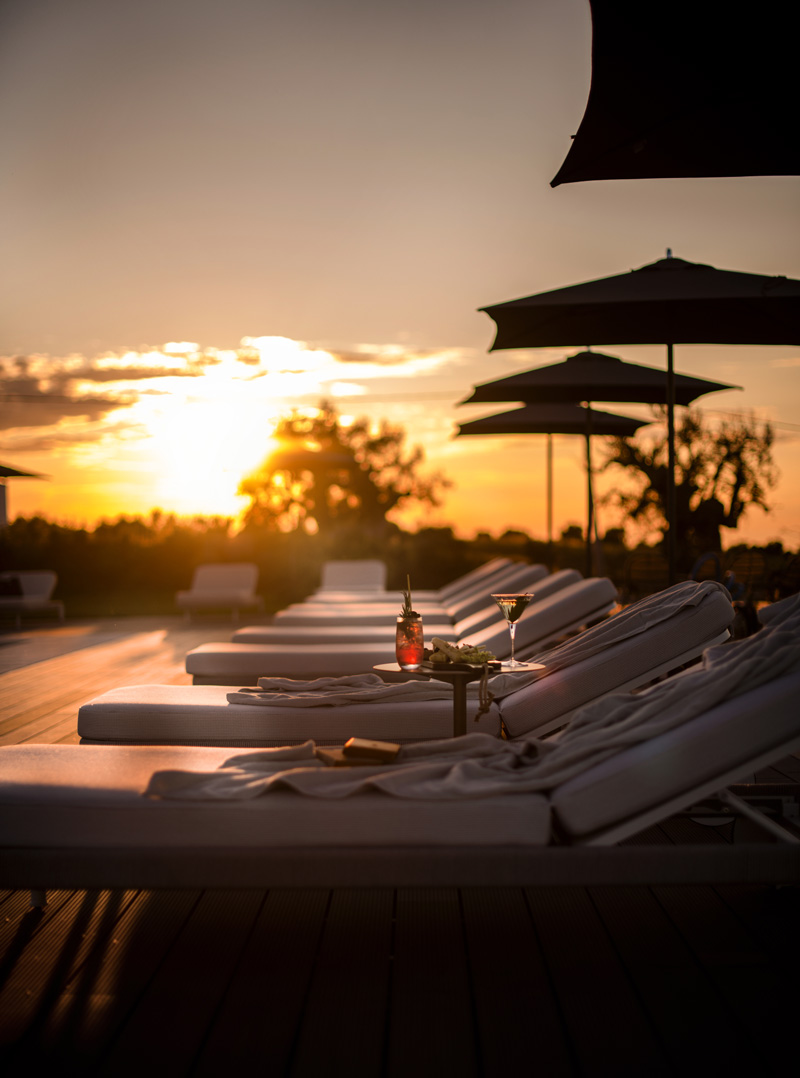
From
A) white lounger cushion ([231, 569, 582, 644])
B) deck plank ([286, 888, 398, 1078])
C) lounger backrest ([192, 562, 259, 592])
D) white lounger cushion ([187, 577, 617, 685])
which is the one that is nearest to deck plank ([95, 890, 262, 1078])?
deck plank ([286, 888, 398, 1078])

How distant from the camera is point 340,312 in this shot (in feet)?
36.4

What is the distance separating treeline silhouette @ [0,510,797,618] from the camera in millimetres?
13484

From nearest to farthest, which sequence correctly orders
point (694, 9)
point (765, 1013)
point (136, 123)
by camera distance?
point (765, 1013) → point (694, 9) → point (136, 123)

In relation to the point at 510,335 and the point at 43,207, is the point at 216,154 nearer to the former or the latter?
the point at 43,207

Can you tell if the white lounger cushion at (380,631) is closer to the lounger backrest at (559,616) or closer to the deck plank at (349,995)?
the lounger backrest at (559,616)

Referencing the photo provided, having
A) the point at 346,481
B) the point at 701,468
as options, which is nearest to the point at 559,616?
the point at 701,468

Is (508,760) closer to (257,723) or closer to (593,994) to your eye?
(593,994)

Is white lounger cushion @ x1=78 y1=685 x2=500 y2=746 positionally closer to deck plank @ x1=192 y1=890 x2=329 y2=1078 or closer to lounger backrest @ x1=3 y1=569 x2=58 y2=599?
deck plank @ x1=192 y1=890 x2=329 y2=1078

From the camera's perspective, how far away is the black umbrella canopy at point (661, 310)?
400 centimetres

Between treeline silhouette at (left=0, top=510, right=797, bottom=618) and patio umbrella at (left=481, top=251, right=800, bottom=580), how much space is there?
8231 mm

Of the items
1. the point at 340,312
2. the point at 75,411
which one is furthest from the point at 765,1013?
the point at 75,411

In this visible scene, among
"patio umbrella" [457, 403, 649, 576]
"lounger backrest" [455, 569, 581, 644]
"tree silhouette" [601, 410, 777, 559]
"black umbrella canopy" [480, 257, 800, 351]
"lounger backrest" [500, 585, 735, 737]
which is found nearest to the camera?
"lounger backrest" [500, 585, 735, 737]

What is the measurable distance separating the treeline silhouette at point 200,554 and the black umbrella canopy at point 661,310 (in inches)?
325

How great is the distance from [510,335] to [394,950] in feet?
11.4
